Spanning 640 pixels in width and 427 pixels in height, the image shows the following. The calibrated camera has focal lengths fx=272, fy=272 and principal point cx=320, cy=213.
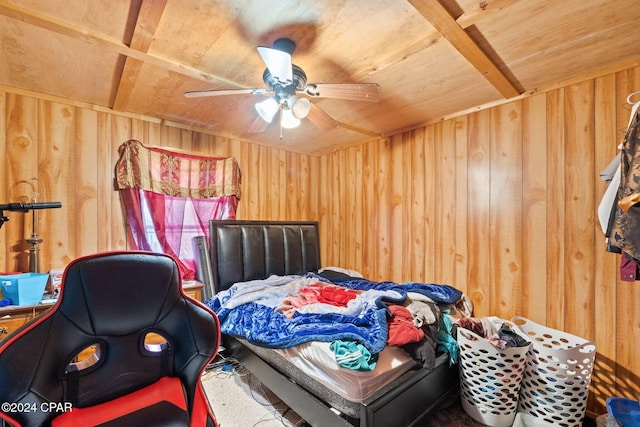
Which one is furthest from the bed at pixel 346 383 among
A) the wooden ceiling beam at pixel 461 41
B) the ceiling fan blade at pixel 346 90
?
the wooden ceiling beam at pixel 461 41

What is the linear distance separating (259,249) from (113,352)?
6.20ft

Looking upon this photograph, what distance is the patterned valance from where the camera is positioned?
102 inches

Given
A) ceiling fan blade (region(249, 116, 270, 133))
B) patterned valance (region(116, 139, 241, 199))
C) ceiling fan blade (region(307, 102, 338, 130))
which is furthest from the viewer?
patterned valance (region(116, 139, 241, 199))

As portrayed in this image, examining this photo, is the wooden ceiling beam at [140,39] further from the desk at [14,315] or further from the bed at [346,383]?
the bed at [346,383]

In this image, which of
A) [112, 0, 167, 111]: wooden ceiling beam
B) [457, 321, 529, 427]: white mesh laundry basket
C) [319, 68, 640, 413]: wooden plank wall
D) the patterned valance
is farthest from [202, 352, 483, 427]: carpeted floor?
[112, 0, 167, 111]: wooden ceiling beam

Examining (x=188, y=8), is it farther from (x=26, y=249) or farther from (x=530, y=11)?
(x=26, y=249)

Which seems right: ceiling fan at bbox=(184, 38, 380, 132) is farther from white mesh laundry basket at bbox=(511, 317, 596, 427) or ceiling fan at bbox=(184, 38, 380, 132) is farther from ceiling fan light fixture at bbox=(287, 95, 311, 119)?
white mesh laundry basket at bbox=(511, 317, 596, 427)

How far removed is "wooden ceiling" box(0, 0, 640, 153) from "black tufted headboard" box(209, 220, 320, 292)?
1.31m

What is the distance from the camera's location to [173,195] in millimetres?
2850

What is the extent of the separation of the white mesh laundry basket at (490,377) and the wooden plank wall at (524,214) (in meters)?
0.70

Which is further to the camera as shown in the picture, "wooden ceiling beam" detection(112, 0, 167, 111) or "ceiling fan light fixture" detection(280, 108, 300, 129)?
"ceiling fan light fixture" detection(280, 108, 300, 129)

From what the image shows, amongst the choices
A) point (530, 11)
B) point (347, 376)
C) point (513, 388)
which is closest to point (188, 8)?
point (530, 11)

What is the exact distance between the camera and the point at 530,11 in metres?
1.37

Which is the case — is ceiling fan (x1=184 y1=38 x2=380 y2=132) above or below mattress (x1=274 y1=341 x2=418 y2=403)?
above
